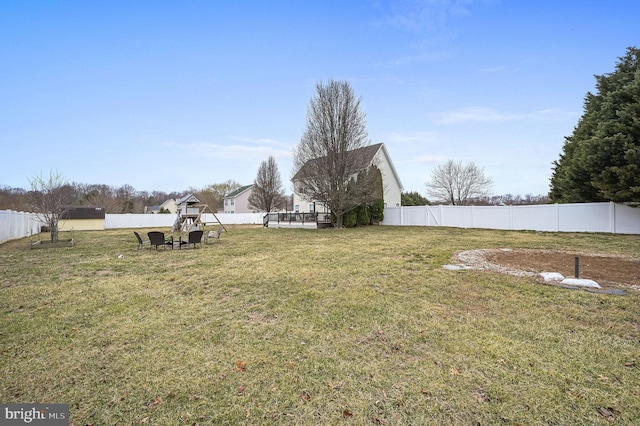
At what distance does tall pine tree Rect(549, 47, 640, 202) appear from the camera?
13.1 m

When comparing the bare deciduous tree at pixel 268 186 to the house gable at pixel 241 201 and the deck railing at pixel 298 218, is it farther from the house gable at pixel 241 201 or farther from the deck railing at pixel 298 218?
the deck railing at pixel 298 218

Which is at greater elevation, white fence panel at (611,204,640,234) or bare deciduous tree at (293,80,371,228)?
bare deciduous tree at (293,80,371,228)

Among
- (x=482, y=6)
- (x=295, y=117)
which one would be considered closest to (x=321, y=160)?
(x=295, y=117)

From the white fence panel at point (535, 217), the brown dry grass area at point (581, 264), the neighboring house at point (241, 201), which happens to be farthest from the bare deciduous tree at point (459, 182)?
the brown dry grass area at point (581, 264)

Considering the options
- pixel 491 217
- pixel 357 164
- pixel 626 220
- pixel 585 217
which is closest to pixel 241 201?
pixel 357 164

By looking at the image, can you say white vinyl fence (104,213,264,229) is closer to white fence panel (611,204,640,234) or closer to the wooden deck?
the wooden deck

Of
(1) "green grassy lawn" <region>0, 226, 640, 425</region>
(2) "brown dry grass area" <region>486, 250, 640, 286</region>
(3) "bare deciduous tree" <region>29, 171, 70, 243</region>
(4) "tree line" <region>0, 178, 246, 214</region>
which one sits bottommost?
(1) "green grassy lawn" <region>0, 226, 640, 425</region>

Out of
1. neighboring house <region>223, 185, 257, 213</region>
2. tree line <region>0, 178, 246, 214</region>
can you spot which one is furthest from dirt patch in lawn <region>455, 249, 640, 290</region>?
neighboring house <region>223, 185, 257, 213</region>

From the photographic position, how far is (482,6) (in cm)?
1127

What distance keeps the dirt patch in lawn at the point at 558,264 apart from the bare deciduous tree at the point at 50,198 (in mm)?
17950

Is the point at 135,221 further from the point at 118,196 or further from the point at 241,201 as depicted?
the point at 118,196

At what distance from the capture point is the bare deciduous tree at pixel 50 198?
13562mm

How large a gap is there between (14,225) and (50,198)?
6.79 m

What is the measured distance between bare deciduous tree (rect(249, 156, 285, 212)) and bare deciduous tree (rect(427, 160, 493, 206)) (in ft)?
72.3
